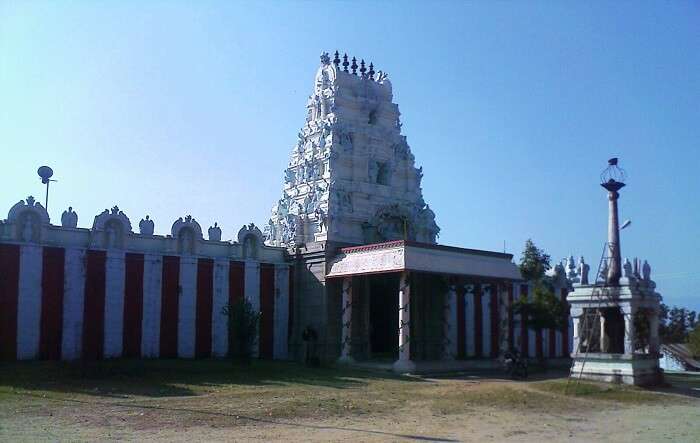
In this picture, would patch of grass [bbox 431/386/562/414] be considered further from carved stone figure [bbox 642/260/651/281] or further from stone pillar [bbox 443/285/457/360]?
stone pillar [bbox 443/285/457/360]

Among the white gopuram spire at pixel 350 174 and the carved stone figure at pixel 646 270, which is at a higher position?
the white gopuram spire at pixel 350 174

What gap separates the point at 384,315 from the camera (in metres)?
37.8

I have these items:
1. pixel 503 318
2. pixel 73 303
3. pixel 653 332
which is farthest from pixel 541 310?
pixel 73 303

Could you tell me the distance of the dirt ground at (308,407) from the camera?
15.1 metres

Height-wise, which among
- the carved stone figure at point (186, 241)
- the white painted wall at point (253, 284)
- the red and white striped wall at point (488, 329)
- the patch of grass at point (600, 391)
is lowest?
the patch of grass at point (600, 391)

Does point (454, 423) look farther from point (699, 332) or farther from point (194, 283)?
point (699, 332)

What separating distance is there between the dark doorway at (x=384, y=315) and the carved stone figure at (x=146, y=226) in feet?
37.0

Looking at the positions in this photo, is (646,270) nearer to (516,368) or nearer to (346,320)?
(516,368)

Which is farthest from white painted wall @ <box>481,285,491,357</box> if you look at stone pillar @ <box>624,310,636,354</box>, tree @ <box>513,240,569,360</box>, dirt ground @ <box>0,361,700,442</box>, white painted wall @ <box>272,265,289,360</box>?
stone pillar @ <box>624,310,636,354</box>

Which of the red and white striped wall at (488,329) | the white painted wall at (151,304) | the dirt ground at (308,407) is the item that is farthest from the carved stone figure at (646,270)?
the white painted wall at (151,304)

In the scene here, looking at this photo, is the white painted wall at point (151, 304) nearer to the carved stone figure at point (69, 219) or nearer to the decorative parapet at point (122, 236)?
the decorative parapet at point (122, 236)

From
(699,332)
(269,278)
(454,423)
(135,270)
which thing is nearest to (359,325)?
(269,278)

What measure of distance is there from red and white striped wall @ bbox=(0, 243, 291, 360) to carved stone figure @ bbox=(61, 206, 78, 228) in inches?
43.2

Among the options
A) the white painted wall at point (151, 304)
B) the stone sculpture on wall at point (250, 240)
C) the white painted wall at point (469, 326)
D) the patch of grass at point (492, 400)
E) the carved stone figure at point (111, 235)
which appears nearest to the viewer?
the patch of grass at point (492, 400)
